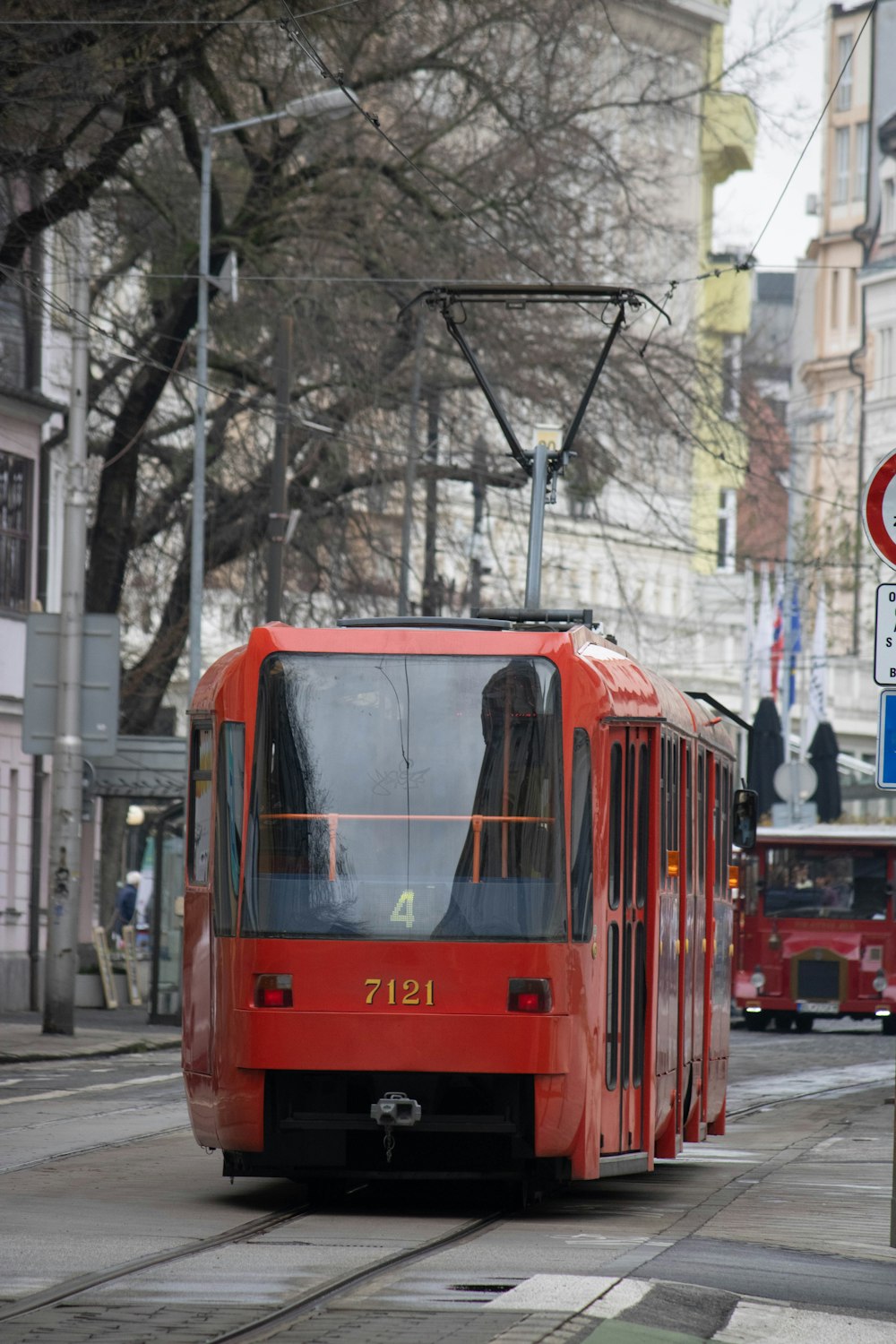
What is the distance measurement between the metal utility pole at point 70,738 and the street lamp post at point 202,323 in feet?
6.33

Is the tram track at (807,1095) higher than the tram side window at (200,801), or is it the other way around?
the tram side window at (200,801)

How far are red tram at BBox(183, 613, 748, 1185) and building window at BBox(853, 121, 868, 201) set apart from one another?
308 feet

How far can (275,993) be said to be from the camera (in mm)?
12594

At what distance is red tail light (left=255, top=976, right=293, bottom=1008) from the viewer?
496 inches

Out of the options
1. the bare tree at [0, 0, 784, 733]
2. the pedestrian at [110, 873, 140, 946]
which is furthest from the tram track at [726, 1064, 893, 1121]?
the pedestrian at [110, 873, 140, 946]

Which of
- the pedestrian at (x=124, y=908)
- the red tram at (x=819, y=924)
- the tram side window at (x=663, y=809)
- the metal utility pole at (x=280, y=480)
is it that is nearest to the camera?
the tram side window at (x=663, y=809)

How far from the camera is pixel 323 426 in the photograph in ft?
113

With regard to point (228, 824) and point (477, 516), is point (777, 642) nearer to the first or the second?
point (477, 516)

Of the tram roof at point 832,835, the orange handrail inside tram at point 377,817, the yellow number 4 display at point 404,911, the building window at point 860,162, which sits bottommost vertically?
the yellow number 4 display at point 404,911

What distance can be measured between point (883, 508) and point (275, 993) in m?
3.33

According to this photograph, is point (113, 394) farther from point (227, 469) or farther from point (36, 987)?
point (36, 987)

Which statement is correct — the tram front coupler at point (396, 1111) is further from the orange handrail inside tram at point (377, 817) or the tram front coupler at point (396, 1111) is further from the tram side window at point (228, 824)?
the orange handrail inside tram at point (377, 817)

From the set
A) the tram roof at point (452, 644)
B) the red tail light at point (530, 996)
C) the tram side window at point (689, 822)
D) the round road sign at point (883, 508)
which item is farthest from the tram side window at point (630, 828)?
the round road sign at point (883, 508)

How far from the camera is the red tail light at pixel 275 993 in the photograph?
496 inches
